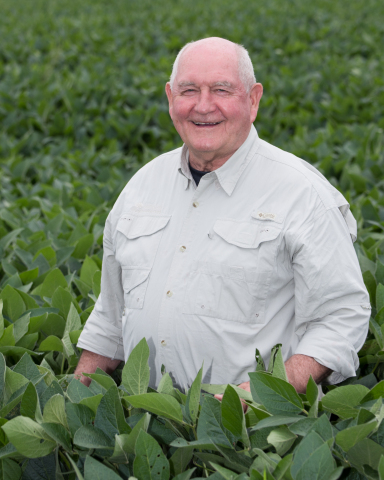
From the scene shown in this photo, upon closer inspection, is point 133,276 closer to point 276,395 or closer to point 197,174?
point 197,174

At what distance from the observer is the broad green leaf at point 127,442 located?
1.73m

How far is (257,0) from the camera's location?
1559 centimetres

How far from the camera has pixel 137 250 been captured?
2.41 metres

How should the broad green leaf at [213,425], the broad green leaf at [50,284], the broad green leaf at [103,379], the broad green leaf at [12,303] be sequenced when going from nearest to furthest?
the broad green leaf at [213,425] → the broad green leaf at [103,379] → the broad green leaf at [12,303] → the broad green leaf at [50,284]

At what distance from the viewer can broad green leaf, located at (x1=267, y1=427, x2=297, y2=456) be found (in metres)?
1.71

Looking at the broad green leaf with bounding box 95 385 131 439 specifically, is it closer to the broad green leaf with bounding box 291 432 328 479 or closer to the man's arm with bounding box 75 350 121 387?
the broad green leaf with bounding box 291 432 328 479

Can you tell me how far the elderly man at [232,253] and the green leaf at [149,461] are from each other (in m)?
0.50

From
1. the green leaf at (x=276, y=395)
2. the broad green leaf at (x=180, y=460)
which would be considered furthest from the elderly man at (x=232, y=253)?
→ the broad green leaf at (x=180, y=460)

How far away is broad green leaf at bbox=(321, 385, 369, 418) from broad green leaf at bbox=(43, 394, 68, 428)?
32.6 inches

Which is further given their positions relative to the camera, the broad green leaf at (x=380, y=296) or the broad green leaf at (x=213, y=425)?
Result: the broad green leaf at (x=380, y=296)

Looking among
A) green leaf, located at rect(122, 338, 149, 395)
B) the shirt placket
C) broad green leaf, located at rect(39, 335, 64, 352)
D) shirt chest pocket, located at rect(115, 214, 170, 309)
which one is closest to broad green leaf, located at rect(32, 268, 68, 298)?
broad green leaf, located at rect(39, 335, 64, 352)

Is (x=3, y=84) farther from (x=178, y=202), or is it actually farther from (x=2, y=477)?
(x=2, y=477)

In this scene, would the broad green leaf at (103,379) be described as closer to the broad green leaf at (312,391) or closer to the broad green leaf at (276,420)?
the broad green leaf at (276,420)

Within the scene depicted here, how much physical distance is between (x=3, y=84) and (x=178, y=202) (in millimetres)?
7054
